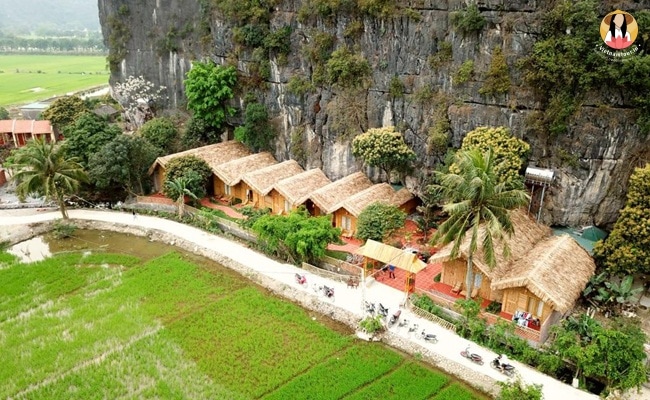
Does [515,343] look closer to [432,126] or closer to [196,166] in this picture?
[432,126]

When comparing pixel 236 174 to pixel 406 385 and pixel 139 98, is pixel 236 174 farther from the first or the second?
pixel 406 385

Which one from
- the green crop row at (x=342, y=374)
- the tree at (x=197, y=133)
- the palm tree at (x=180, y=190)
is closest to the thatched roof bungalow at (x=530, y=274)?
the green crop row at (x=342, y=374)

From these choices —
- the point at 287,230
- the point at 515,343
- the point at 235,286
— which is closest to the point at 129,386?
the point at 235,286

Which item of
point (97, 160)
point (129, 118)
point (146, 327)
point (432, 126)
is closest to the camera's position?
point (146, 327)

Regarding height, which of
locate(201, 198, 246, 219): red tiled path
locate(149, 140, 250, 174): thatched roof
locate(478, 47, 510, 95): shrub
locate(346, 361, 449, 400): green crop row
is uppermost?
locate(478, 47, 510, 95): shrub

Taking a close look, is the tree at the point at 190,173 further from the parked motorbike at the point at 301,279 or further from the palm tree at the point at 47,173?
the parked motorbike at the point at 301,279

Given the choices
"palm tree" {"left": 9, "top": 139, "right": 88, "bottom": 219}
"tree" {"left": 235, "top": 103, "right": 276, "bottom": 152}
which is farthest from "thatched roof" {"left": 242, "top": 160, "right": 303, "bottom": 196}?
"palm tree" {"left": 9, "top": 139, "right": 88, "bottom": 219}

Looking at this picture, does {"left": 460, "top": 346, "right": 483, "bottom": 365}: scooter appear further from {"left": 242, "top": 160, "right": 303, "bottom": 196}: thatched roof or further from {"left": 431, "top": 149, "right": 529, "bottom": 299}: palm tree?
{"left": 242, "top": 160, "right": 303, "bottom": 196}: thatched roof
